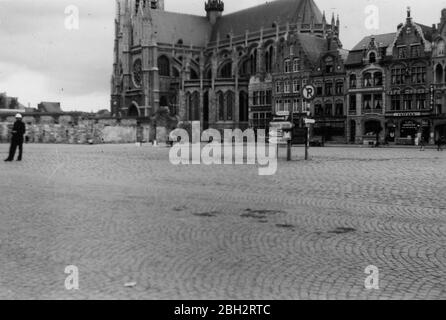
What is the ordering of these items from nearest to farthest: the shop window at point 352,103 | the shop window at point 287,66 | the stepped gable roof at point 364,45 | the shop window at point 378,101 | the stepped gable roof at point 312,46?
the shop window at point 378,101, the stepped gable roof at point 364,45, the shop window at point 352,103, the stepped gable roof at point 312,46, the shop window at point 287,66

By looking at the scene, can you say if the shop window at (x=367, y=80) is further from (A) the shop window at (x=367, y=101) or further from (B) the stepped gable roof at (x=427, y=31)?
(B) the stepped gable roof at (x=427, y=31)

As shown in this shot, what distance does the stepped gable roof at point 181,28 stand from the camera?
280 feet

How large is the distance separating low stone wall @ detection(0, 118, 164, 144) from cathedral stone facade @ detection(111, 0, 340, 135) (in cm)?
326

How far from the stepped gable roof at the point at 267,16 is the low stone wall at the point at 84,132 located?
86.1 ft

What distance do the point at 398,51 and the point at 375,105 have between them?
565cm

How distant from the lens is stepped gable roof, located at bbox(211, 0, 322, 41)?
71.7 m

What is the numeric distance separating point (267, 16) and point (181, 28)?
646 inches

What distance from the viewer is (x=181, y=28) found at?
3479 inches

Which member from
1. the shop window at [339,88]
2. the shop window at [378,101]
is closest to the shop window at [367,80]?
the shop window at [378,101]

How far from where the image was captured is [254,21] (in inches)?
3189

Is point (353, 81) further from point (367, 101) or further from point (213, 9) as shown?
point (213, 9)

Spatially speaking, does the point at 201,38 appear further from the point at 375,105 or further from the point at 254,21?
the point at 375,105

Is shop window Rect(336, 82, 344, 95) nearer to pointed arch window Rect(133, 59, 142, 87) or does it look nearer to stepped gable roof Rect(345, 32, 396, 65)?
stepped gable roof Rect(345, 32, 396, 65)
